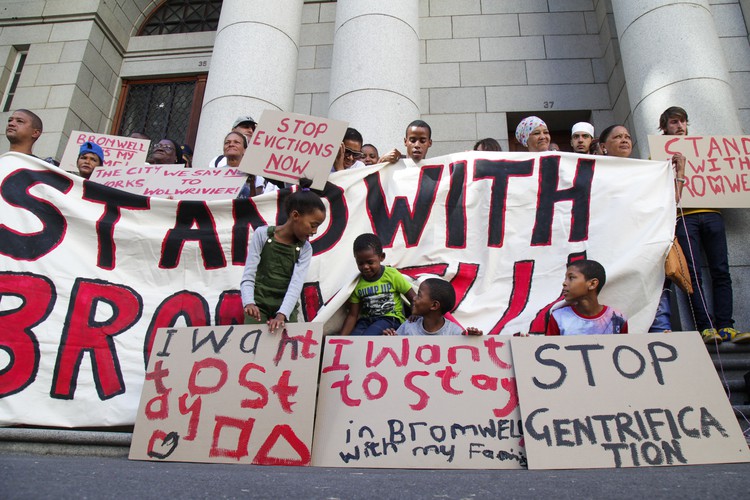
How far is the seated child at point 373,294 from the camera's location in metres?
3.96

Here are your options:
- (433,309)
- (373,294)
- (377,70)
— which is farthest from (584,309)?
(377,70)

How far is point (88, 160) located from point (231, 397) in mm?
3701

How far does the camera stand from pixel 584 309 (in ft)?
11.8

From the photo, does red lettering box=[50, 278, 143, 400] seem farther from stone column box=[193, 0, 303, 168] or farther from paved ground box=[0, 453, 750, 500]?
stone column box=[193, 0, 303, 168]

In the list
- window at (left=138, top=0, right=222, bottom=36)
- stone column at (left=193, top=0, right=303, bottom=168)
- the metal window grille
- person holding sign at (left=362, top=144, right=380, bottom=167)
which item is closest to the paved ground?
person holding sign at (left=362, top=144, right=380, bottom=167)

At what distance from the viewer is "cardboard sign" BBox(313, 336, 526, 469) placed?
2.51m

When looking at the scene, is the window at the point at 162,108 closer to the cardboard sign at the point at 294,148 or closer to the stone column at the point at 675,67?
the cardboard sign at the point at 294,148

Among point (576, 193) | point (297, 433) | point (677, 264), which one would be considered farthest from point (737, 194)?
point (297, 433)

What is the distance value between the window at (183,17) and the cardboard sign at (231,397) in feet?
31.9

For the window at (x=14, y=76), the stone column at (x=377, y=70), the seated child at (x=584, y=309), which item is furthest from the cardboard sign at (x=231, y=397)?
the window at (x=14, y=76)

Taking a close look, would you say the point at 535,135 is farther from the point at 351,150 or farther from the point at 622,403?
the point at 622,403

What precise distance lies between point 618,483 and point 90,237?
3.87 meters

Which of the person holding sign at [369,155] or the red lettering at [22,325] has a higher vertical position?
the person holding sign at [369,155]

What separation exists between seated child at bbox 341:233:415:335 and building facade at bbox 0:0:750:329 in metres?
2.60
